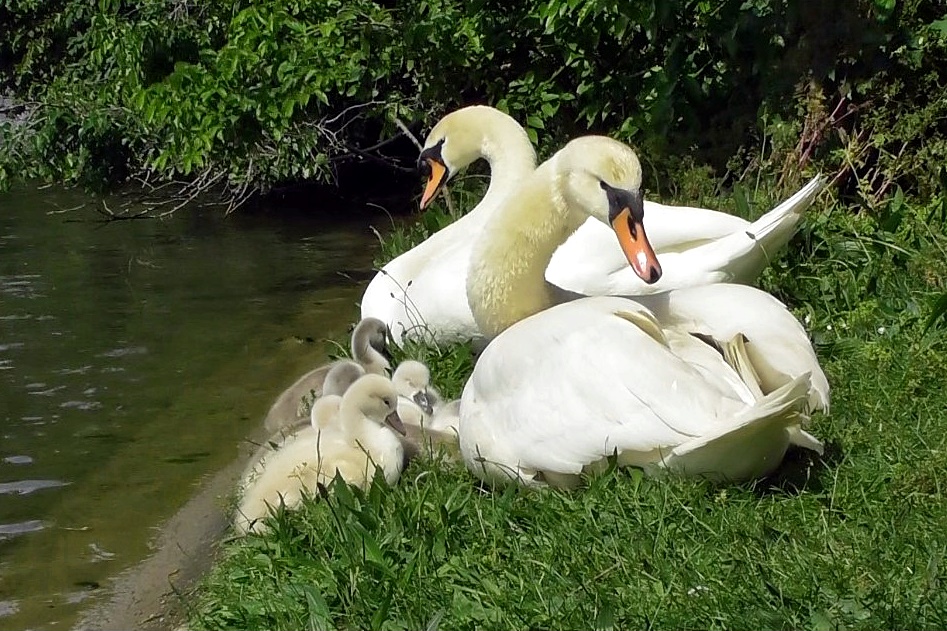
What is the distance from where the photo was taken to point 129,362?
8227 millimetres

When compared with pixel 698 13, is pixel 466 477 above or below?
below

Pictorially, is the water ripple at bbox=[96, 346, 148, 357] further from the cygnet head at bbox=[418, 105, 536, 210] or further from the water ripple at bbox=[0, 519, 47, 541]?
A: the water ripple at bbox=[0, 519, 47, 541]

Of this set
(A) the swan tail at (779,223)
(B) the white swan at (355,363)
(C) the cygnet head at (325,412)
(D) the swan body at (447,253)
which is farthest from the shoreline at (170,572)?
(A) the swan tail at (779,223)

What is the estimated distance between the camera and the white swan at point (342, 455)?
4574 millimetres

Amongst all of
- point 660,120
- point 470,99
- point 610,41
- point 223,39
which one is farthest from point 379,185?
point 660,120

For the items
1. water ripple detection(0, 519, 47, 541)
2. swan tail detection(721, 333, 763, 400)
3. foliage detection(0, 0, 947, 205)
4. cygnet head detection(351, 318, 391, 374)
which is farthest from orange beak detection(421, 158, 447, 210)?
swan tail detection(721, 333, 763, 400)

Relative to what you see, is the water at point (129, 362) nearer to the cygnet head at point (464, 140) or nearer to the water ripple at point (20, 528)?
the water ripple at point (20, 528)

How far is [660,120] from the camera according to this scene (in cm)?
826

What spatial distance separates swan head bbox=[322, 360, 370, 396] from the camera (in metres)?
5.57

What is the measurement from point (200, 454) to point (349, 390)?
1724 millimetres

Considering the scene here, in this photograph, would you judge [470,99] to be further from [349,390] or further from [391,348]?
[349,390]

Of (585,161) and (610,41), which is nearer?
(585,161)

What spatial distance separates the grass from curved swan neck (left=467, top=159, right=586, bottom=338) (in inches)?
26.3

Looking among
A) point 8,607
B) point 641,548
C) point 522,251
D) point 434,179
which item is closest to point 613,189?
point 522,251
